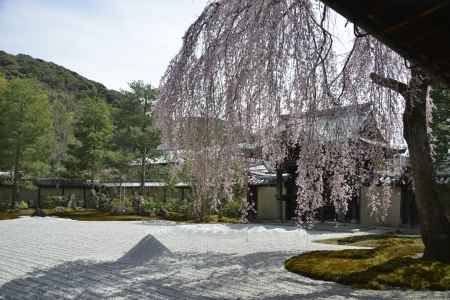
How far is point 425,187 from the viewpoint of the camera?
6.53 m

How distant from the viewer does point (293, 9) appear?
4.42m

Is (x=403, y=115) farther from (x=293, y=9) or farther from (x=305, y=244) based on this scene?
(x=305, y=244)

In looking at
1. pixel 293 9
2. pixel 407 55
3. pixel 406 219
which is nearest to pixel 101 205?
pixel 406 219

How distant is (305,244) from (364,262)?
13.0ft

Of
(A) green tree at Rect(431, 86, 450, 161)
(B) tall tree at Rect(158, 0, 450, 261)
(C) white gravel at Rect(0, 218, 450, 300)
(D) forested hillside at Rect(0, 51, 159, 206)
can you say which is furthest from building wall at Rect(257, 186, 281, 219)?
(B) tall tree at Rect(158, 0, 450, 261)

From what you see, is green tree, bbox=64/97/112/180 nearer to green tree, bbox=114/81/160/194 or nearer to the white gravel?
green tree, bbox=114/81/160/194

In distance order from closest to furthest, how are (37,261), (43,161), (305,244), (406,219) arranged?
(37,261), (305,244), (406,219), (43,161)

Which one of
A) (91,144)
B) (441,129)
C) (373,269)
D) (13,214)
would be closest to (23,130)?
(91,144)

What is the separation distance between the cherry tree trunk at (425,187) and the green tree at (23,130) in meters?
20.0

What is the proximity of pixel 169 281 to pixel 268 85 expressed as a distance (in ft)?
9.86

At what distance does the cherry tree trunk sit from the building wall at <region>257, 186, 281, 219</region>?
13.0 meters

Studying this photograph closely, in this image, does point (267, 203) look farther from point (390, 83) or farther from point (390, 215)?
point (390, 83)

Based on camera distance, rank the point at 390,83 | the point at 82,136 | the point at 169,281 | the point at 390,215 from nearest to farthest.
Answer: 1. the point at 390,83
2. the point at 169,281
3. the point at 390,215
4. the point at 82,136

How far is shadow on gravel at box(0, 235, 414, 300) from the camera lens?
5004 millimetres
